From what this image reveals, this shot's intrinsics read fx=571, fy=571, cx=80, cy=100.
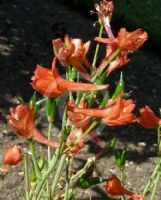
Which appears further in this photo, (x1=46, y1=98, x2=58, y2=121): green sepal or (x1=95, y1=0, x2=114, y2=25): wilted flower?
(x1=95, y1=0, x2=114, y2=25): wilted flower

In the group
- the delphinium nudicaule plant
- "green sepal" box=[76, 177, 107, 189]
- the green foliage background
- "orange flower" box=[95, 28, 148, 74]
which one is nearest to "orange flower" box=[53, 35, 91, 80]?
the delphinium nudicaule plant

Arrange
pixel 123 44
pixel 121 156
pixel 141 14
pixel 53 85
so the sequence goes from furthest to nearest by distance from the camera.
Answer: pixel 141 14 < pixel 121 156 < pixel 123 44 < pixel 53 85

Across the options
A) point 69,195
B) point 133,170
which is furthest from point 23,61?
point 69,195

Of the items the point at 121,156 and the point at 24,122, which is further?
the point at 121,156

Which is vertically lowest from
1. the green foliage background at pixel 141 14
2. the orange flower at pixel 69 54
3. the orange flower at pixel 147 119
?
the orange flower at pixel 147 119

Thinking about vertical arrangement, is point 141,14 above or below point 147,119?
above

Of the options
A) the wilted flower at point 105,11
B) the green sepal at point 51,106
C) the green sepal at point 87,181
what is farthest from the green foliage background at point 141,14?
the green sepal at point 51,106

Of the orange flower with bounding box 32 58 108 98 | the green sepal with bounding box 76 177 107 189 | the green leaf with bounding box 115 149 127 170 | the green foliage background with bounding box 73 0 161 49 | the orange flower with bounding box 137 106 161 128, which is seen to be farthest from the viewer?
the green foliage background with bounding box 73 0 161 49

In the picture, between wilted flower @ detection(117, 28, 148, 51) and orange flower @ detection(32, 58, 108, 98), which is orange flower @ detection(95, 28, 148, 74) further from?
orange flower @ detection(32, 58, 108, 98)

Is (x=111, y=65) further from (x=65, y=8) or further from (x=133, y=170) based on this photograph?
(x=65, y=8)

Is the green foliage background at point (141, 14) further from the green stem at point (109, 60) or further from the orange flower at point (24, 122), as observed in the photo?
the orange flower at point (24, 122)

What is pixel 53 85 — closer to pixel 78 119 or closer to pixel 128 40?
pixel 78 119

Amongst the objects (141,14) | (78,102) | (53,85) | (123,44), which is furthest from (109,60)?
(141,14)
